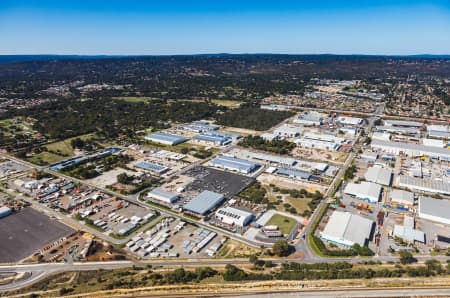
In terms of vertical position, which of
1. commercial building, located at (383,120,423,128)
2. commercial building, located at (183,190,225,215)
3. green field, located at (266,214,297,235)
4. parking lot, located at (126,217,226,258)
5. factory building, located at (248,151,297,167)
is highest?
commercial building, located at (383,120,423,128)

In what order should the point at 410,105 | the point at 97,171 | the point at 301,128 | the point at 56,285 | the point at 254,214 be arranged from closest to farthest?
1. the point at 56,285
2. the point at 254,214
3. the point at 97,171
4. the point at 301,128
5. the point at 410,105

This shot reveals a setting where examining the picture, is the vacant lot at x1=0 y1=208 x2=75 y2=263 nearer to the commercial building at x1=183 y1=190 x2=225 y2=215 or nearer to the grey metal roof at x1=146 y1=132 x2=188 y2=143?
the commercial building at x1=183 y1=190 x2=225 y2=215

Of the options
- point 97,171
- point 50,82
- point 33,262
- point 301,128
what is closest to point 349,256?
point 33,262

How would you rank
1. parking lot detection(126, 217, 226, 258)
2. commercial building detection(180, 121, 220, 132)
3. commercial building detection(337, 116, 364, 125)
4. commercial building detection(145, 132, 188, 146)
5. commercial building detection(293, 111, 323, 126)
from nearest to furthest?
parking lot detection(126, 217, 226, 258) < commercial building detection(145, 132, 188, 146) < commercial building detection(180, 121, 220, 132) < commercial building detection(337, 116, 364, 125) < commercial building detection(293, 111, 323, 126)

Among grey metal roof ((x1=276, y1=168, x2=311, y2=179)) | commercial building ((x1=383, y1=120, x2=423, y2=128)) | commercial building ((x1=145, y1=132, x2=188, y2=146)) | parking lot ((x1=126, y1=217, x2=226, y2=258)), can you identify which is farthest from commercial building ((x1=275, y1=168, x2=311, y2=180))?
commercial building ((x1=383, y1=120, x2=423, y2=128))

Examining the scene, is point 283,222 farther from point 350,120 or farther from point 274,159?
point 350,120

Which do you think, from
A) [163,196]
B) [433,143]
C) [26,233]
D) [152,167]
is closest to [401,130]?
[433,143]

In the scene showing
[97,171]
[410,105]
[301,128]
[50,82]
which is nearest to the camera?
[97,171]

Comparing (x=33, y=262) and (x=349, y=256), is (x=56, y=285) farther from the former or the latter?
(x=349, y=256)
